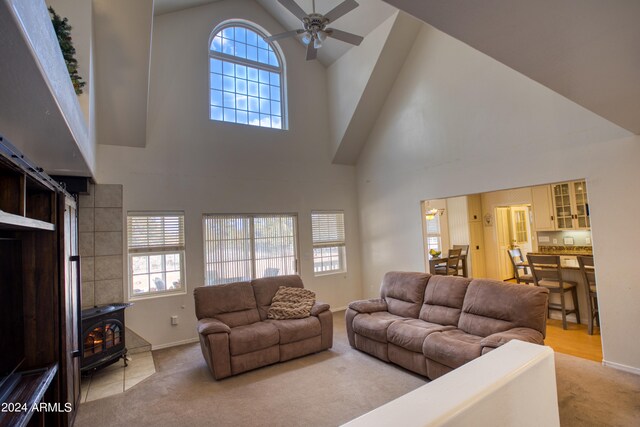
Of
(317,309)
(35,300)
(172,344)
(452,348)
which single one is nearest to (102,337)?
(172,344)

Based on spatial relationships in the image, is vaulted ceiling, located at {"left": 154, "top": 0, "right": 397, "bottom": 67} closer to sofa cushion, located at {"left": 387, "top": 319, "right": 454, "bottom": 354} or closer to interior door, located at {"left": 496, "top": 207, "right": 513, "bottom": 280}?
sofa cushion, located at {"left": 387, "top": 319, "right": 454, "bottom": 354}

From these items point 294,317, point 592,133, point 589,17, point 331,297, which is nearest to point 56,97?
point 589,17

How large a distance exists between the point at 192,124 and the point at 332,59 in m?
3.06

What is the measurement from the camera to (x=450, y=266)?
669 cm

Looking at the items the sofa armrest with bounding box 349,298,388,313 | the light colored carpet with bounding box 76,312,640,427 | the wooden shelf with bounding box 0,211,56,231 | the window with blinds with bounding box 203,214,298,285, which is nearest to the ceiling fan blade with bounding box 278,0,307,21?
the wooden shelf with bounding box 0,211,56,231

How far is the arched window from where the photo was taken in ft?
18.2

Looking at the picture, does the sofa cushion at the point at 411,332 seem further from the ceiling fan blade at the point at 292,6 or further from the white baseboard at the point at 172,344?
the ceiling fan blade at the point at 292,6

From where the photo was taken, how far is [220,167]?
17.6 feet

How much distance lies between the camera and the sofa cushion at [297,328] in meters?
3.90

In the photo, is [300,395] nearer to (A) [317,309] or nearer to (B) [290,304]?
(A) [317,309]

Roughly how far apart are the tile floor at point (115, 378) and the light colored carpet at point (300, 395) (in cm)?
13

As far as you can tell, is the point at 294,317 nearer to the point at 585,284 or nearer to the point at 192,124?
the point at 192,124

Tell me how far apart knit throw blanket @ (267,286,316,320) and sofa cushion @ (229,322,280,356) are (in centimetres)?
33

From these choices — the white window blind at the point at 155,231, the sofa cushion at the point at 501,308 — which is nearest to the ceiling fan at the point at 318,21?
the white window blind at the point at 155,231
